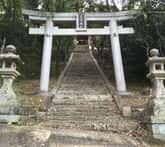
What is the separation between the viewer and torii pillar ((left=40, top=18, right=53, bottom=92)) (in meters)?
12.4

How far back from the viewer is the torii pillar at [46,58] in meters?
12.4

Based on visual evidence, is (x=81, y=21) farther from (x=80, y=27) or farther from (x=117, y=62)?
(x=117, y=62)

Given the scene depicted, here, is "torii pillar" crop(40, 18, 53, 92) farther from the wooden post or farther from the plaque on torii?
the wooden post

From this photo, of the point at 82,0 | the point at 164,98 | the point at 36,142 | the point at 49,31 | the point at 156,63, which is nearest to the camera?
the point at 36,142

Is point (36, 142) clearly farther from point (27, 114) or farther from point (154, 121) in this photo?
point (154, 121)

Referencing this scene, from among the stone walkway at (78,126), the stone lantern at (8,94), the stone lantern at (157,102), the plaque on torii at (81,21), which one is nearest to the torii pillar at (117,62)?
the stone walkway at (78,126)

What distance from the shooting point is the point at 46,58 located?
12.8 meters

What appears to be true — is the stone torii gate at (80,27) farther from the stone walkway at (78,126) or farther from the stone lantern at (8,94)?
the stone lantern at (8,94)

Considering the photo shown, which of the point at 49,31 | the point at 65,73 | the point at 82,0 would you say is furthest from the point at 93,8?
the point at 49,31

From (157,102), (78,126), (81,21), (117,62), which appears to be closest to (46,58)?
(81,21)

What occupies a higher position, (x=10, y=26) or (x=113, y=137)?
(x=10, y=26)

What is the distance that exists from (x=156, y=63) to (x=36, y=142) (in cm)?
427

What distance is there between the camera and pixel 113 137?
7.05m

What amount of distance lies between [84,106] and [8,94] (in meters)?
3.02
